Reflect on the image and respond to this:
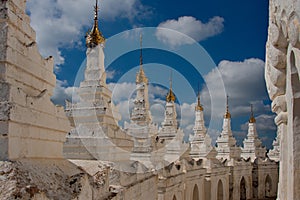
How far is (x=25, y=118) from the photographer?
4273 mm

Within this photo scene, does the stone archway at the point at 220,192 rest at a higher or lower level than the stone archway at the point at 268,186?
higher

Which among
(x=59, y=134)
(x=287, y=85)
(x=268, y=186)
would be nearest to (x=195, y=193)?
(x=59, y=134)

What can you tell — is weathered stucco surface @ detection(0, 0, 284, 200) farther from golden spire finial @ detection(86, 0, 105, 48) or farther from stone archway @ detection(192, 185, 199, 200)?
stone archway @ detection(192, 185, 199, 200)

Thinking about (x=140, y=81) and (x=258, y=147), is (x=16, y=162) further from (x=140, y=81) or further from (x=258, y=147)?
(x=258, y=147)

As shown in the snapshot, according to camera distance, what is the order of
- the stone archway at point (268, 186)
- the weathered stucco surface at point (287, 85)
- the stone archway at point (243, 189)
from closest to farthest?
the weathered stucco surface at point (287, 85), the stone archway at point (243, 189), the stone archway at point (268, 186)

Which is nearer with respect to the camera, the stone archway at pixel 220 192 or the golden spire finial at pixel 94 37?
the golden spire finial at pixel 94 37

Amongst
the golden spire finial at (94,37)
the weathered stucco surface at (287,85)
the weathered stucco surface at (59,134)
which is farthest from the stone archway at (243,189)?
the weathered stucco surface at (287,85)

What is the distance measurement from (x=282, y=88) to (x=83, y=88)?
8.11m

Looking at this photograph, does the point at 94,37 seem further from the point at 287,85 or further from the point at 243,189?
the point at 243,189

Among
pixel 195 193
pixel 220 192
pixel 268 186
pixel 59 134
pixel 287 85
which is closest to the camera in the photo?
pixel 287 85

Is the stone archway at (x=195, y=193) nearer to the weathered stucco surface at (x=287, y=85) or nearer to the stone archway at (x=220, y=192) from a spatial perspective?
the stone archway at (x=220, y=192)

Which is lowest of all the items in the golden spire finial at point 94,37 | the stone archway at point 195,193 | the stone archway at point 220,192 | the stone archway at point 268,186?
the stone archway at point 268,186

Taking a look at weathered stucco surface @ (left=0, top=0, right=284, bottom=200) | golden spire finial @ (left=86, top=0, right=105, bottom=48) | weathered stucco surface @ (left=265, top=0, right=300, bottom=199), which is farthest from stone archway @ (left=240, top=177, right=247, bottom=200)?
weathered stucco surface @ (left=265, top=0, right=300, bottom=199)

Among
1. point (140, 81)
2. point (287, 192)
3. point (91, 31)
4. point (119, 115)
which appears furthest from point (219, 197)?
point (287, 192)
